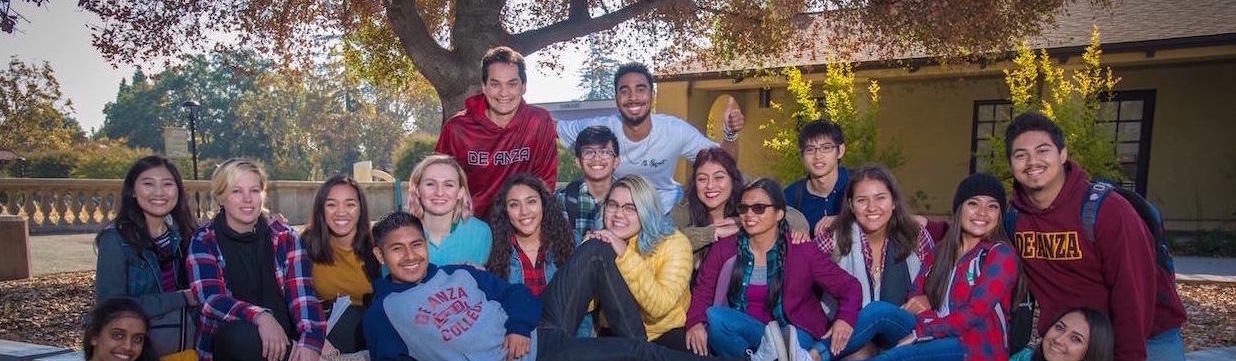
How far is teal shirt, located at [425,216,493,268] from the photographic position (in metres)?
3.82

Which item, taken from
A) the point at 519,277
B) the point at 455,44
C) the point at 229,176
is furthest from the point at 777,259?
the point at 455,44

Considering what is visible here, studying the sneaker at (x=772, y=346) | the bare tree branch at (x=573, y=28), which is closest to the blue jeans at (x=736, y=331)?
the sneaker at (x=772, y=346)

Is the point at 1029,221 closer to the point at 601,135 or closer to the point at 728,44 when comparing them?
the point at 601,135

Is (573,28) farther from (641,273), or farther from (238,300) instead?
(238,300)

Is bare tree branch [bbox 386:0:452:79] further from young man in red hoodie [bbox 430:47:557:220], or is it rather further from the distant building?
the distant building

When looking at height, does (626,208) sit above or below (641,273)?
above

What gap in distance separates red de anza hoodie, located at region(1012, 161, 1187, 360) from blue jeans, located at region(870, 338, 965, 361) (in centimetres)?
39

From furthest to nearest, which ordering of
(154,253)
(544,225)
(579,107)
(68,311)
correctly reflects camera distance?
(579,107), (68,311), (544,225), (154,253)

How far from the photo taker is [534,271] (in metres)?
3.87

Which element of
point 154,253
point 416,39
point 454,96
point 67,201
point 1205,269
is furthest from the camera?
point 67,201

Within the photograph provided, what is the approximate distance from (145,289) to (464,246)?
1.47m

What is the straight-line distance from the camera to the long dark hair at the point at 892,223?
12.1 ft

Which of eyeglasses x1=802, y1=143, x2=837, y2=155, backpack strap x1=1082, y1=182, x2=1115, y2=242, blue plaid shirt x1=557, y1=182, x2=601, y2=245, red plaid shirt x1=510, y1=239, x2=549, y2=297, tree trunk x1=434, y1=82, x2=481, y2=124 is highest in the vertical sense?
tree trunk x1=434, y1=82, x2=481, y2=124

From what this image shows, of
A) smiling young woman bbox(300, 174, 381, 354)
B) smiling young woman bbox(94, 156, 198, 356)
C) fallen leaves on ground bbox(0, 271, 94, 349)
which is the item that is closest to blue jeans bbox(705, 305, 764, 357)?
smiling young woman bbox(300, 174, 381, 354)
